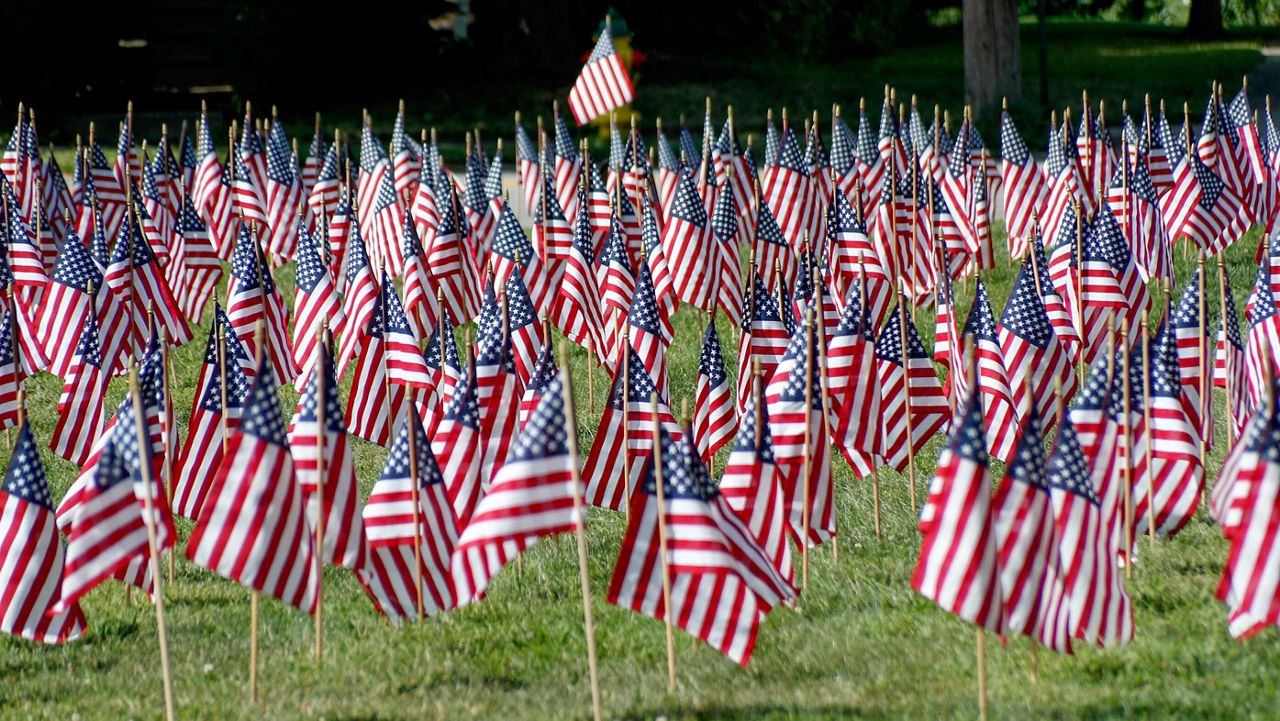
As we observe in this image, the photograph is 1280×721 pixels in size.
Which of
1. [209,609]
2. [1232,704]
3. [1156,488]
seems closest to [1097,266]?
Answer: [1156,488]

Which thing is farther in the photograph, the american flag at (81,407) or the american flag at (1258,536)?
the american flag at (81,407)

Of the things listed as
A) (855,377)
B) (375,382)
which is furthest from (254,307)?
(855,377)

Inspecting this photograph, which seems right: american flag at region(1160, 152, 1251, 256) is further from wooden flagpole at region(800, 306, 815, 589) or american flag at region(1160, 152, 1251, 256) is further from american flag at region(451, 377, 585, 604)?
american flag at region(451, 377, 585, 604)

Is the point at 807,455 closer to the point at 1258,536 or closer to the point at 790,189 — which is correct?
the point at 1258,536

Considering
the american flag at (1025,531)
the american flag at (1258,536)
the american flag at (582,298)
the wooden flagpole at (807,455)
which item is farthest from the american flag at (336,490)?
the american flag at (582,298)

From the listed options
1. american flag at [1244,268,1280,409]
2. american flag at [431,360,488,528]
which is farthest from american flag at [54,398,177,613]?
american flag at [1244,268,1280,409]

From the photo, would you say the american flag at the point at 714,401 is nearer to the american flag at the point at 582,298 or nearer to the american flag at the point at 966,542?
the american flag at the point at 582,298

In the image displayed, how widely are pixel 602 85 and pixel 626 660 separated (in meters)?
10.7

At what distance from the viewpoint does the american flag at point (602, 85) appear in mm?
17375

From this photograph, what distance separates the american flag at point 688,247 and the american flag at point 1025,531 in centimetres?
637

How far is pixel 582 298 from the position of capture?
11992mm

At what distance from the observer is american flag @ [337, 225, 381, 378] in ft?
36.1

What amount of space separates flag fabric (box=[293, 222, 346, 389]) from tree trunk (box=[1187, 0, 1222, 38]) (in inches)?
1408

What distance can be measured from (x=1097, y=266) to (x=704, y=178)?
16.3ft
